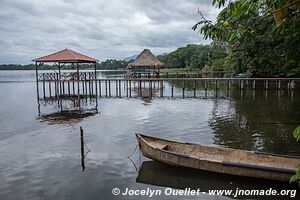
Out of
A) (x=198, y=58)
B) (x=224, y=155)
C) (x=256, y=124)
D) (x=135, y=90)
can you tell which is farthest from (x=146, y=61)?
(x=224, y=155)

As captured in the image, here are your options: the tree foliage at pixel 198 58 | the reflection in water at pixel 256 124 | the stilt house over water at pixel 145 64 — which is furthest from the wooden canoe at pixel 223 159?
the tree foliage at pixel 198 58

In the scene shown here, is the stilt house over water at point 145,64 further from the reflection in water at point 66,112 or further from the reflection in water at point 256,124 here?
the reflection in water at point 256,124

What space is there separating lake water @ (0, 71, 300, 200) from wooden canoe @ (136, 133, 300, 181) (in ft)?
1.43

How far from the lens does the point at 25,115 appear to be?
19.3 meters

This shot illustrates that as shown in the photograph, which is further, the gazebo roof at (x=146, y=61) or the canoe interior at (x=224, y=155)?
the gazebo roof at (x=146, y=61)

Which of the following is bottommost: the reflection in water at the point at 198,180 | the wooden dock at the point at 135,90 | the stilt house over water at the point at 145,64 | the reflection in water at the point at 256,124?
the reflection in water at the point at 198,180

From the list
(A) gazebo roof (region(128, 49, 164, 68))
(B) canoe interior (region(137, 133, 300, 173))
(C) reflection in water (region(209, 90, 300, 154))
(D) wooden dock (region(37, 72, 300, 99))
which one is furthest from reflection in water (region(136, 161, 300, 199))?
(A) gazebo roof (region(128, 49, 164, 68))

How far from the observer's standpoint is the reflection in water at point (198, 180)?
25.2ft

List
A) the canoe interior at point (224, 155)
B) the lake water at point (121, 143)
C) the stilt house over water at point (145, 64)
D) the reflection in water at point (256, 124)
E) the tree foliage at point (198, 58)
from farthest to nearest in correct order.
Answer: the tree foliage at point (198, 58) → the stilt house over water at point (145, 64) → the reflection in water at point (256, 124) → the lake water at point (121, 143) → the canoe interior at point (224, 155)

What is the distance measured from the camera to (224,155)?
8633 mm

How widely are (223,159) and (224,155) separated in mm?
179

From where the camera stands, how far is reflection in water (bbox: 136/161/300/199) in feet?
25.2

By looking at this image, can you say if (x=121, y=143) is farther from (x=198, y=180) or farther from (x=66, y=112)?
(x=66, y=112)

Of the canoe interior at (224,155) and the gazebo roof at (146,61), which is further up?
the gazebo roof at (146,61)
